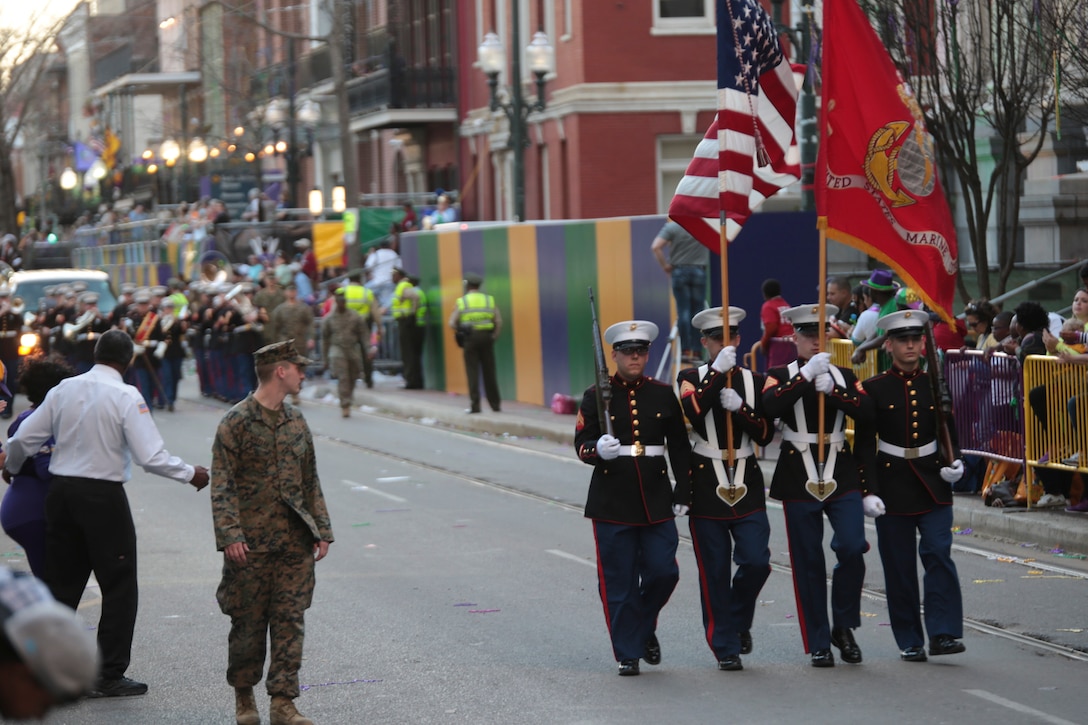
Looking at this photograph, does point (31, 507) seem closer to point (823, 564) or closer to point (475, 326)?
point (823, 564)

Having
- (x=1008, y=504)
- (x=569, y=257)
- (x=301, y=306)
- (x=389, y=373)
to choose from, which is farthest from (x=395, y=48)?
(x=1008, y=504)

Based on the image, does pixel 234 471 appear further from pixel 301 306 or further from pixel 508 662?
pixel 301 306

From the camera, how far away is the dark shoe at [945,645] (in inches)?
350

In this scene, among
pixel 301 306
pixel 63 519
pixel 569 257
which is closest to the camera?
pixel 63 519

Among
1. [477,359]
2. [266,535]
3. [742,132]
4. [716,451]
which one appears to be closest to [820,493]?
[716,451]

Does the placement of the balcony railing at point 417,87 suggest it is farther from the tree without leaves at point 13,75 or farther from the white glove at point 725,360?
the white glove at point 725,360

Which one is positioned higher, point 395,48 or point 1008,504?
point 395,48

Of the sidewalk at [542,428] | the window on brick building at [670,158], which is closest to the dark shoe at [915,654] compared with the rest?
the sidewalk at [542,428]

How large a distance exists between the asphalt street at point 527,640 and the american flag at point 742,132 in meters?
2.40

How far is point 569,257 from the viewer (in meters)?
23.6

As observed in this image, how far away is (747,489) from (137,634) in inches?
147

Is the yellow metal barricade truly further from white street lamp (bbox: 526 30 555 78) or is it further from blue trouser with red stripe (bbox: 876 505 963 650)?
white street lamp (bbox: 526 30 555 78)

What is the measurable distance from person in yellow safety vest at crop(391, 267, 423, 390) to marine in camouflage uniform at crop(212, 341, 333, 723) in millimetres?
20219

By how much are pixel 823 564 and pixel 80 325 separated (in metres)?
19.4
